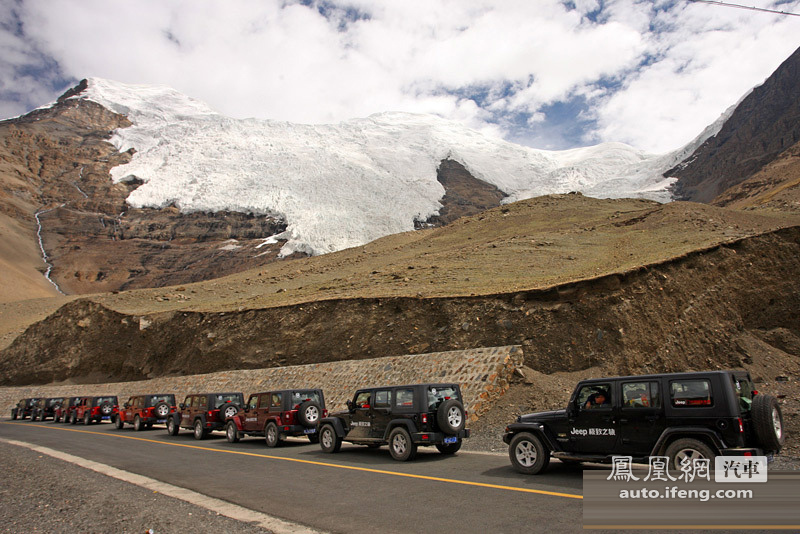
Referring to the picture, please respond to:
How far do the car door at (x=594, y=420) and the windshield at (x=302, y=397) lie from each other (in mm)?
9392

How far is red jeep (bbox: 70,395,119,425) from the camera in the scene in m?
27.4

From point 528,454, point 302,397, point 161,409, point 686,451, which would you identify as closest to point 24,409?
point 161,409

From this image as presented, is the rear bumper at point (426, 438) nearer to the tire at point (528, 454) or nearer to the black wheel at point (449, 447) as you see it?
the black wheel at point (449, 447)

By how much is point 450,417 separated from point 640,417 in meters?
4.74

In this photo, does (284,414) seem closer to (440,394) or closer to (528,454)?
(440,394)

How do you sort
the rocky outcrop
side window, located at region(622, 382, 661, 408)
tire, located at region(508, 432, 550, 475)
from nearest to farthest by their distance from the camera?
side window, located at region(622, 382, 661, 408) → tire, located at region(508, 432, 550, 475) → the rocky outcrop

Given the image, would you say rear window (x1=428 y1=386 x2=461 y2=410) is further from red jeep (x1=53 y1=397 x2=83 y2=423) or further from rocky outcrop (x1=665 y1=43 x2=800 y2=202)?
rocky outcrop (x1=665 y1=43 x2=800 y2=202)

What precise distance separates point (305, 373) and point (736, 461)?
60.6 feet

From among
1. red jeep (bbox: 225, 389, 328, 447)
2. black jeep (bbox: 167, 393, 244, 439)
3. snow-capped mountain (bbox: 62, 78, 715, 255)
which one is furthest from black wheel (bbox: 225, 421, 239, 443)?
snow-capped mountain (bbox: 62, 78, 715, 255)

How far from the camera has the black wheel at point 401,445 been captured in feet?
38.2

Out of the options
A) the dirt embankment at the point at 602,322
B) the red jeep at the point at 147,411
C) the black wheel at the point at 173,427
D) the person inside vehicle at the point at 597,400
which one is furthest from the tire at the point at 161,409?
the person inside vehicle at the point at 597,400

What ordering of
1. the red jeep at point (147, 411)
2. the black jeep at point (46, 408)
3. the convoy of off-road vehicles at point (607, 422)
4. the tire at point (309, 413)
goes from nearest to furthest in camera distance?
the convoy of off-road vehicles at point (607, 422) < the tire at point (309, 413) < the red jeep at point (147, 411) < the black jeep at point (46, 408)

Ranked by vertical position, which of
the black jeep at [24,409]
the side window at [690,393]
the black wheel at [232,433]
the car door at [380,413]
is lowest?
the black jeep at [24,409]

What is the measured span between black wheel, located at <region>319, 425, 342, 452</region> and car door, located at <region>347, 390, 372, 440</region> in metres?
0.40
